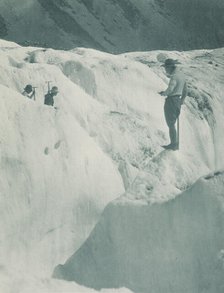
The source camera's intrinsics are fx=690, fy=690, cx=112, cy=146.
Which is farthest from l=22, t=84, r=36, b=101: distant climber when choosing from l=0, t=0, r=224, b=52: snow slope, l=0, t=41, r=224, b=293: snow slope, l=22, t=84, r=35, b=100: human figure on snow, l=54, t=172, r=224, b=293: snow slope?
l=0, t=0, r=224, b=52: snow slope

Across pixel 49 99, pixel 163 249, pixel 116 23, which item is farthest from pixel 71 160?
pixel 116 23

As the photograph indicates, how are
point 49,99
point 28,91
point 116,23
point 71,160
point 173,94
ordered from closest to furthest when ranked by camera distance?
point 71,160 < point 173,94 < point 49,99 < point 28,91 < point 116,23

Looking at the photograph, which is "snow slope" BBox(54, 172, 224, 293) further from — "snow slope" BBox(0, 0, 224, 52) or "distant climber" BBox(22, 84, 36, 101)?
"snow slope" BBox(0, 0, 224, 52)

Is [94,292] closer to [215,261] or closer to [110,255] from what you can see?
[110,255]

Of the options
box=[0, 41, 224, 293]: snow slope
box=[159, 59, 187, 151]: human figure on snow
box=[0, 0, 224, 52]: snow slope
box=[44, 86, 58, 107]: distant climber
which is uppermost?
box=[159, 59, 187, 151]: human figure on snow

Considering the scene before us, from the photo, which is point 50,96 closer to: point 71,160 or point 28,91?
point 28,91
